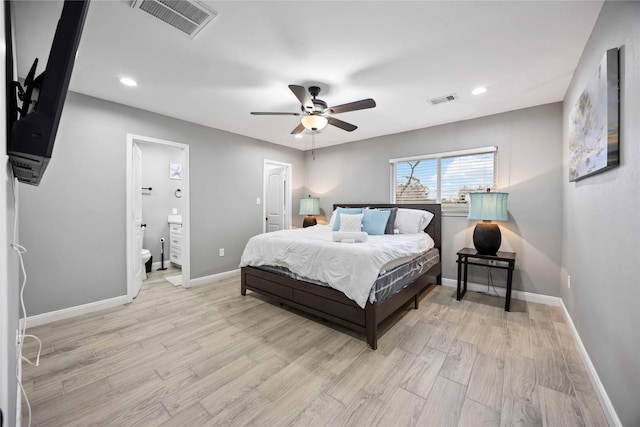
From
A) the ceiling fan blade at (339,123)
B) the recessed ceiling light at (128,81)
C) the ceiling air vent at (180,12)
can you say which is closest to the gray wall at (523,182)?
the ceiling fan blade at (339,123)

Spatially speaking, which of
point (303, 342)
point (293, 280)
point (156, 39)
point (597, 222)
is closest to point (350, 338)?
point (303, 342)

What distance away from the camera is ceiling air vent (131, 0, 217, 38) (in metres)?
1.61

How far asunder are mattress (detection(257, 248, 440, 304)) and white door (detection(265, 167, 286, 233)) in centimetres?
234

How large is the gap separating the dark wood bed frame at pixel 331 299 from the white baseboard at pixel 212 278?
881mm

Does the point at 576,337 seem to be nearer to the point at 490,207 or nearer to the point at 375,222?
the point at 490,207

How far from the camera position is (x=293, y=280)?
2822 mm

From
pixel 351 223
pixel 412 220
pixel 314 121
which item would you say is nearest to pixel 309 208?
pixel 351 223

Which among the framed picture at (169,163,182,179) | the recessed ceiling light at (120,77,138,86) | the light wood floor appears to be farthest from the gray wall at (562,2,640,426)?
the framed picture at (169,163,182,179)

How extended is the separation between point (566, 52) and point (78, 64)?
4182 millimetres

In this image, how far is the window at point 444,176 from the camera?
11.8 ft

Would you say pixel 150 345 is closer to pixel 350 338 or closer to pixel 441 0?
pixel 350 338

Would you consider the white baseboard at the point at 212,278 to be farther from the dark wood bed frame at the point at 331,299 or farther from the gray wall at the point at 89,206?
the dark wood bed frame at the point at 331,299

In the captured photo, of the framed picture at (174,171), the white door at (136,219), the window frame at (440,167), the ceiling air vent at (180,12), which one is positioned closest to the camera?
the ceiling air vent at (180,12)

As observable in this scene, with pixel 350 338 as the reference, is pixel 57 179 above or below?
above
